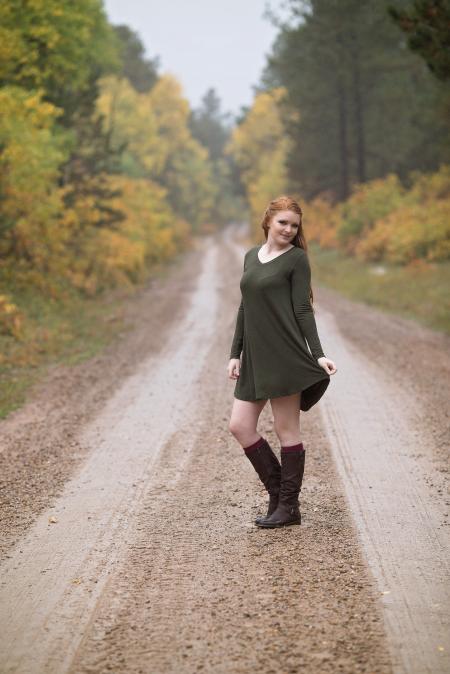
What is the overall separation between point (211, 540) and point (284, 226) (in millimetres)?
2139

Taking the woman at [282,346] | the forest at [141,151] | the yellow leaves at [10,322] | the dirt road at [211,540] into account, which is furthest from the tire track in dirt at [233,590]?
the yellow leaves at [10,322]

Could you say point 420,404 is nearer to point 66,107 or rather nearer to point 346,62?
point 66,107

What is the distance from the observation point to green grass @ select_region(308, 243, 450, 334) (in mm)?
17875

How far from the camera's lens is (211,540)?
16.7 ft

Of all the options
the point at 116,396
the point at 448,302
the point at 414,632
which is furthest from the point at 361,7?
the point at 414,632

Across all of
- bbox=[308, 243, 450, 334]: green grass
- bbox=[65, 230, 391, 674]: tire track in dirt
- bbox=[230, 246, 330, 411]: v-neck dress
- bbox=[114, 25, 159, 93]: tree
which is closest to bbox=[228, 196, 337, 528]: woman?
bbox=[230, 246, 330, 411]: v-neck dress

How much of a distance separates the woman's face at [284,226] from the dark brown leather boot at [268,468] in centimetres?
141

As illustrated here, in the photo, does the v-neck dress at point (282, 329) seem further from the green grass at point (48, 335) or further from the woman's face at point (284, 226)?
the green grass at point (48, 335)

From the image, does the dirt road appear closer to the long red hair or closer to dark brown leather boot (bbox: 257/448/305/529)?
dark brown leather boot (bbox: 257/448/305/529)

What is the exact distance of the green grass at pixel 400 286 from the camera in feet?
58.6

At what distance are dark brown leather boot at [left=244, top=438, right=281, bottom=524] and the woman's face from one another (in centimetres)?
141

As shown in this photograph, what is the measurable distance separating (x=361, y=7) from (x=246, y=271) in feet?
91.9

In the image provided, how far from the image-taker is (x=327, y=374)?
16.5 feet

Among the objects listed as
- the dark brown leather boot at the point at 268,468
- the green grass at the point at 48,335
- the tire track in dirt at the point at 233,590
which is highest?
the dark brown leather boot at the point at 268,468
